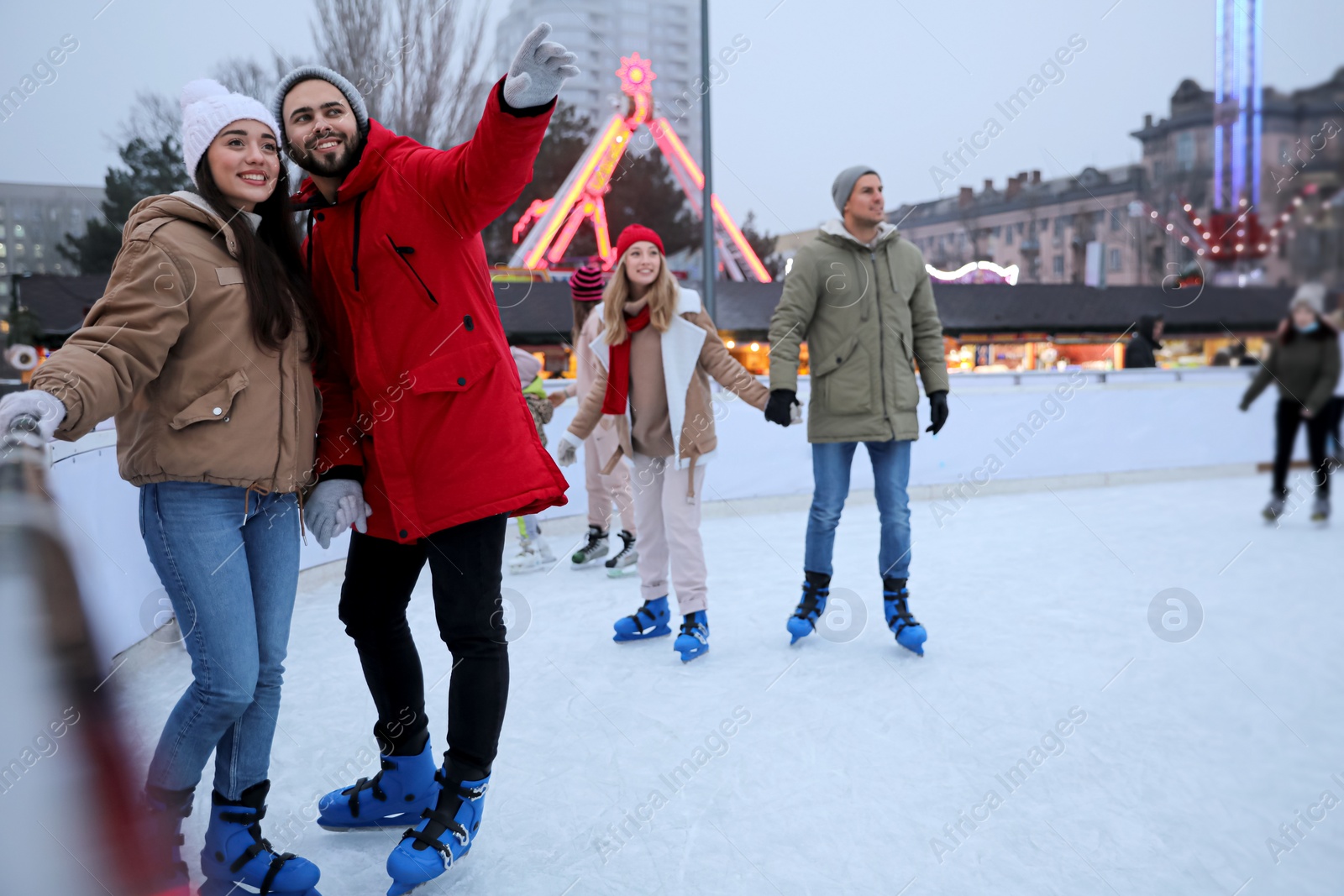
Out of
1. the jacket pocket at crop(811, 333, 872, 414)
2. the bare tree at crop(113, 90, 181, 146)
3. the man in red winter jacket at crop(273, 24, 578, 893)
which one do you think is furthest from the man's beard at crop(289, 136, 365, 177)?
the bare tree at crop(113, 90, 181, 146)

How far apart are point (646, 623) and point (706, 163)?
404 cm

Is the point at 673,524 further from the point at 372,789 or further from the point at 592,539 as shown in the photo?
the point at 592,539

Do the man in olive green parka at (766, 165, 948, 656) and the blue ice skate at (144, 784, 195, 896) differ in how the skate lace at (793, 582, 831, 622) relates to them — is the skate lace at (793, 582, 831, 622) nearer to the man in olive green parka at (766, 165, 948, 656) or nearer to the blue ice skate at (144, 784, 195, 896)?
the man in olive green parka at (766, 165, 948, 656)

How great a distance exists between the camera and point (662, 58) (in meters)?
15.8

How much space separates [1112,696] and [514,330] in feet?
24.5

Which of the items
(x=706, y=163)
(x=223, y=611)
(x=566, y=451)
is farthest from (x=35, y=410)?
(x=706, y=163)

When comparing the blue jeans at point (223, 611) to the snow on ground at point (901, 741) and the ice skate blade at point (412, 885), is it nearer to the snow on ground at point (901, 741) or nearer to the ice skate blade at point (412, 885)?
the snow on ground at point (901, 741)

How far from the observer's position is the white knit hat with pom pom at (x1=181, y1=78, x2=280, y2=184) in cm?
135

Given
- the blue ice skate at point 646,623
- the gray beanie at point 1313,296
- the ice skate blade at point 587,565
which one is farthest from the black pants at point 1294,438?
the ice skate blade at point 587,565

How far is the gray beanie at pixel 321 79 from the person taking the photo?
4.66 feet

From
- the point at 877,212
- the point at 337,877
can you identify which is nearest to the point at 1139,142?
the point at 337,877

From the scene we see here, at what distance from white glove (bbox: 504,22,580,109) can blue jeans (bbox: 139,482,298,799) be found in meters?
0.75

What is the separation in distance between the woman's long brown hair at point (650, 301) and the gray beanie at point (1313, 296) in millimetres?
2388

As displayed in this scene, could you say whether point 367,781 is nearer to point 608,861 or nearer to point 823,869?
point 608,861
